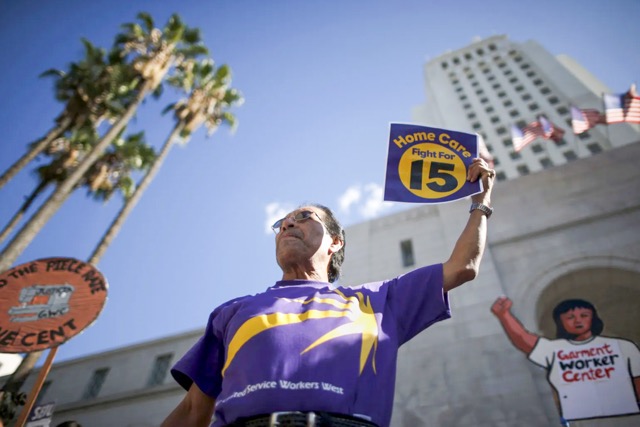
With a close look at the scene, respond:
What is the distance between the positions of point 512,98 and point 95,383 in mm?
47912

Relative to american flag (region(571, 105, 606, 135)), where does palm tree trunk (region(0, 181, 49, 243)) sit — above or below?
below

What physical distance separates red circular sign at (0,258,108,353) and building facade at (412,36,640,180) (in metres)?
32.2

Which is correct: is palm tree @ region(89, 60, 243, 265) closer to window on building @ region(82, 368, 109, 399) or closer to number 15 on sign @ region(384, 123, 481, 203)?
window on building @ region(82, 368, 109, 399)

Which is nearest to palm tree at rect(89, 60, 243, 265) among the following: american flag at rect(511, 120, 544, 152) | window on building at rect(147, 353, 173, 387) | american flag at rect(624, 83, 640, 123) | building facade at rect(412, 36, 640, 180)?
window on building at rect(147, 353, 173, 387)

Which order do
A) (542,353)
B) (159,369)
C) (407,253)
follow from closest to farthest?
(542,353) → (407,253) → (159,369)

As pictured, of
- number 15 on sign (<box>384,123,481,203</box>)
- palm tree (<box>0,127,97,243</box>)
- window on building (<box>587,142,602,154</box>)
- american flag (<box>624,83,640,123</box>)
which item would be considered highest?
window on building (<box>587,142,602,154</box>)

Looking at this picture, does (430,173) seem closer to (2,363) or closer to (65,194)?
(65,194)

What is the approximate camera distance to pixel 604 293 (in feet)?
41.5

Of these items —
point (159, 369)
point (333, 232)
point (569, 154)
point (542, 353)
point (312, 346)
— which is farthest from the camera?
point (569, 154)

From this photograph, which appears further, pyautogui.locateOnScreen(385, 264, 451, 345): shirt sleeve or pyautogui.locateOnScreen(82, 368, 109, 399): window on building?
pyautogui.locateOnScreen(82, 368, 109, 399): window on building

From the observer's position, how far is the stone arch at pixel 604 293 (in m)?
11.8

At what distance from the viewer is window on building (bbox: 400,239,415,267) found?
14.9 meters

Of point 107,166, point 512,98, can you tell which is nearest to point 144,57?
point 107,166

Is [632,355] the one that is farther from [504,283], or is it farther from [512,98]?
[512,98]
